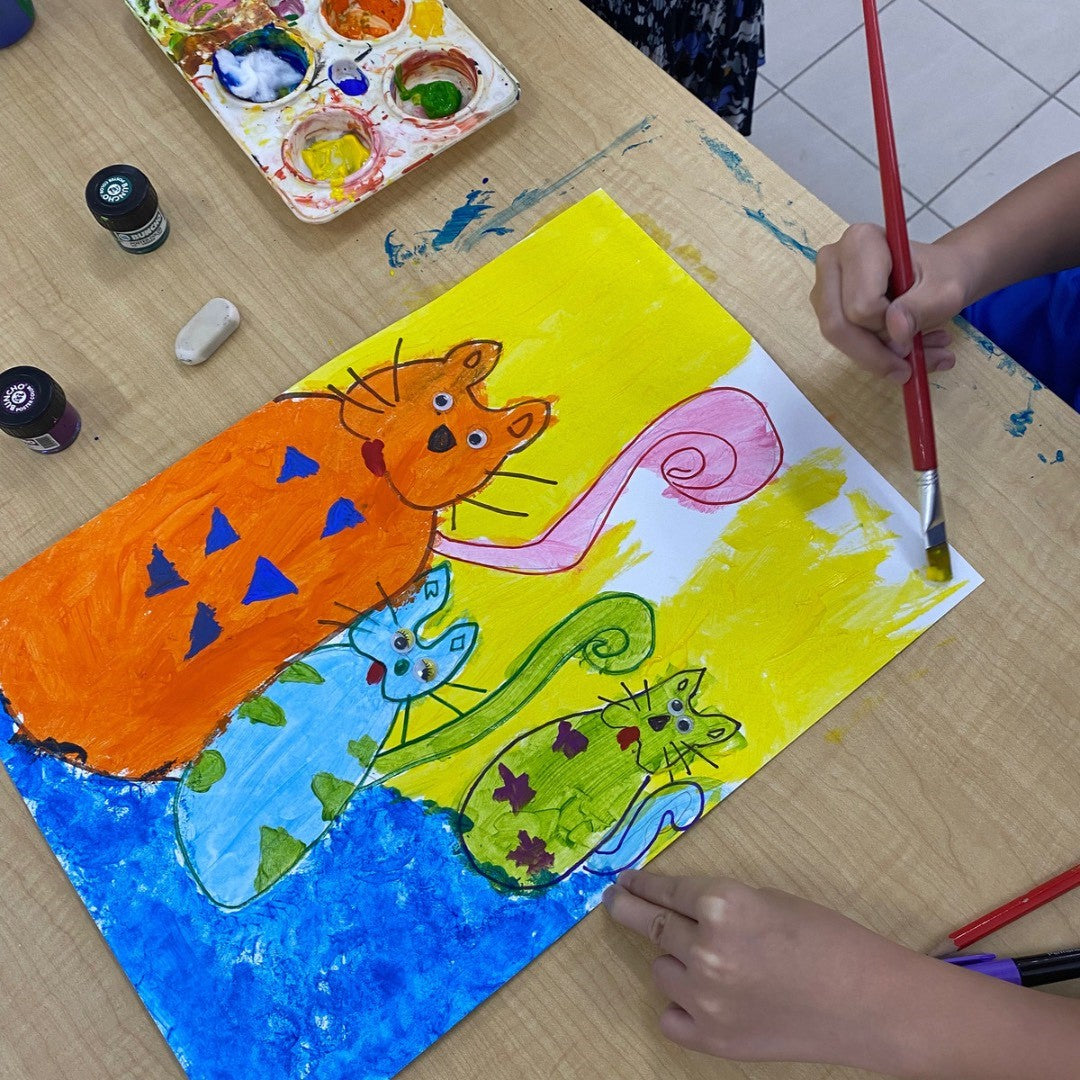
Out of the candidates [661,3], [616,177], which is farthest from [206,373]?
[661,3]

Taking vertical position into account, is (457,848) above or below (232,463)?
below

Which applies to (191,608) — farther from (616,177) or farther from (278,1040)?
Result: (616,177)

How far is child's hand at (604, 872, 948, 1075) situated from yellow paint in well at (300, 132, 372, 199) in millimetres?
573

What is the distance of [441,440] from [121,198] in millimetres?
291

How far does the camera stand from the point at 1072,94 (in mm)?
1520

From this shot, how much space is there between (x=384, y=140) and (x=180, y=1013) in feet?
2.01

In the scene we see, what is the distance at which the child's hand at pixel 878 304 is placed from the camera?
635 millimetres

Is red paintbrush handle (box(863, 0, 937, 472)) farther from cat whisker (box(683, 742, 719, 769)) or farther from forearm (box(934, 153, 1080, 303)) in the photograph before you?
cat whisker (box(683, 742, 719, 769))

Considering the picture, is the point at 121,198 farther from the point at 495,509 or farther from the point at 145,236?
the point at 495,509

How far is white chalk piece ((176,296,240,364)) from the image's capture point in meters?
0.70

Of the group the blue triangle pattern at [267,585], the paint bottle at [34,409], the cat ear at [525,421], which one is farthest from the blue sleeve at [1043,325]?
the paint bottle at [34,409]

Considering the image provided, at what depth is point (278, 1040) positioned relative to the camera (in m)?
0.57

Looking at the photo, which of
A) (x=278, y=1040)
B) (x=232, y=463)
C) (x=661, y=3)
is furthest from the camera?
(x=661, y=3)

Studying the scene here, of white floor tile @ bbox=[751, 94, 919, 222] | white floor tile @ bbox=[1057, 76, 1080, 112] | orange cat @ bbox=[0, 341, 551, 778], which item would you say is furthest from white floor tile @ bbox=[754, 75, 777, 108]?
orange cat @ bbox=[0, 341, 551, 778]
